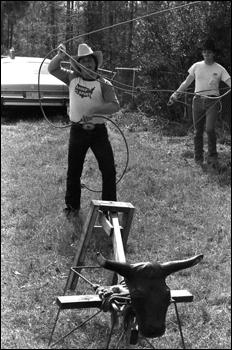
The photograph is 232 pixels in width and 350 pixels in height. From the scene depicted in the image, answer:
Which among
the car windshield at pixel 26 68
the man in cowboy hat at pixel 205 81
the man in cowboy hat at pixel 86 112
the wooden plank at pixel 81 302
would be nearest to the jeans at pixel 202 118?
the man in cowboy hat at pixel 205 81

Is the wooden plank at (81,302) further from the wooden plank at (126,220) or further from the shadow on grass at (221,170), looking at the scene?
the shadow on grass at (221,170)

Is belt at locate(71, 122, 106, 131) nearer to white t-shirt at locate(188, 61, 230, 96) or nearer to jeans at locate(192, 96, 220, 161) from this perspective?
jeans at locate(192, 96, 220, 161)

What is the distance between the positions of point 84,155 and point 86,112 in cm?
98

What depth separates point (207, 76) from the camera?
3.57 meters

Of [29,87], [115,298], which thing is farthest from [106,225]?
[29,87]

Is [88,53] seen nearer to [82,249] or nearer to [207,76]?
[207,76]

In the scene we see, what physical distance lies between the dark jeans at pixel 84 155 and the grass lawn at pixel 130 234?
198 mm

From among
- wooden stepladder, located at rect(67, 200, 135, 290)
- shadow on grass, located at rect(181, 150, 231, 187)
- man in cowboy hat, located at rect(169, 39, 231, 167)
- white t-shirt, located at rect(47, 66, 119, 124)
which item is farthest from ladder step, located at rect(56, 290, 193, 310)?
shadow on grass, located at rect(181, 150, 231, 187)

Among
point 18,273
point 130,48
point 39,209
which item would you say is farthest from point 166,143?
point 39,209

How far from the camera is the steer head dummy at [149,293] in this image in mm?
2133

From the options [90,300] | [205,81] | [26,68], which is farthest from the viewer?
[26,68]

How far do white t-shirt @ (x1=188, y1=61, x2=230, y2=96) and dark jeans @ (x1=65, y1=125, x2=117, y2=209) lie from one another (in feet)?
6.35

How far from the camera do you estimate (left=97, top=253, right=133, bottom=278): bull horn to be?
2.06 metres

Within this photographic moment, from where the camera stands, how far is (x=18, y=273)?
529cm
